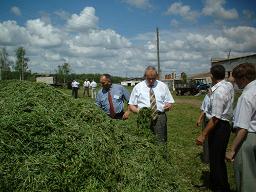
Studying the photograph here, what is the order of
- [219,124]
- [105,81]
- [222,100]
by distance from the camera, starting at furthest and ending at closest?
[105,81], [219,124], [222,100]

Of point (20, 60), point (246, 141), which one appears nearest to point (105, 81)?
point (246, 141)

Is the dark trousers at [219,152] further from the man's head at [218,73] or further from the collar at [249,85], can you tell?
the collar at [249,85]

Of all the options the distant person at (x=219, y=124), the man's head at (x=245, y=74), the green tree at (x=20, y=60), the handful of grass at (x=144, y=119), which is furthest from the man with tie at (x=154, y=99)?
the green tree at (x=20, y=60)

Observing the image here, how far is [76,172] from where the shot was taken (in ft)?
12.3

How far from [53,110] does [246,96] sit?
236 centimetres

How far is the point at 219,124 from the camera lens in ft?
17.5

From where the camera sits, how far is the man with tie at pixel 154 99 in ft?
20.4

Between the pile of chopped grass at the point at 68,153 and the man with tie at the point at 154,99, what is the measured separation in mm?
1359

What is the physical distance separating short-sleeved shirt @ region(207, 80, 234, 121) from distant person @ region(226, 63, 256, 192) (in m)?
1.05

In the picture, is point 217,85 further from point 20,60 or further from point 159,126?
point 20,60

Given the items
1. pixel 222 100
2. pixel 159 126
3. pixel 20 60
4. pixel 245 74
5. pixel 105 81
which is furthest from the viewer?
pixel 20 60

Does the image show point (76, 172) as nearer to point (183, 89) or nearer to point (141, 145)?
point (141, 145)

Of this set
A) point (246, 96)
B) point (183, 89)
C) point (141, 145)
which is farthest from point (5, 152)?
point (183, 89)

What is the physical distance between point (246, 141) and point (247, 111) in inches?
14.2
